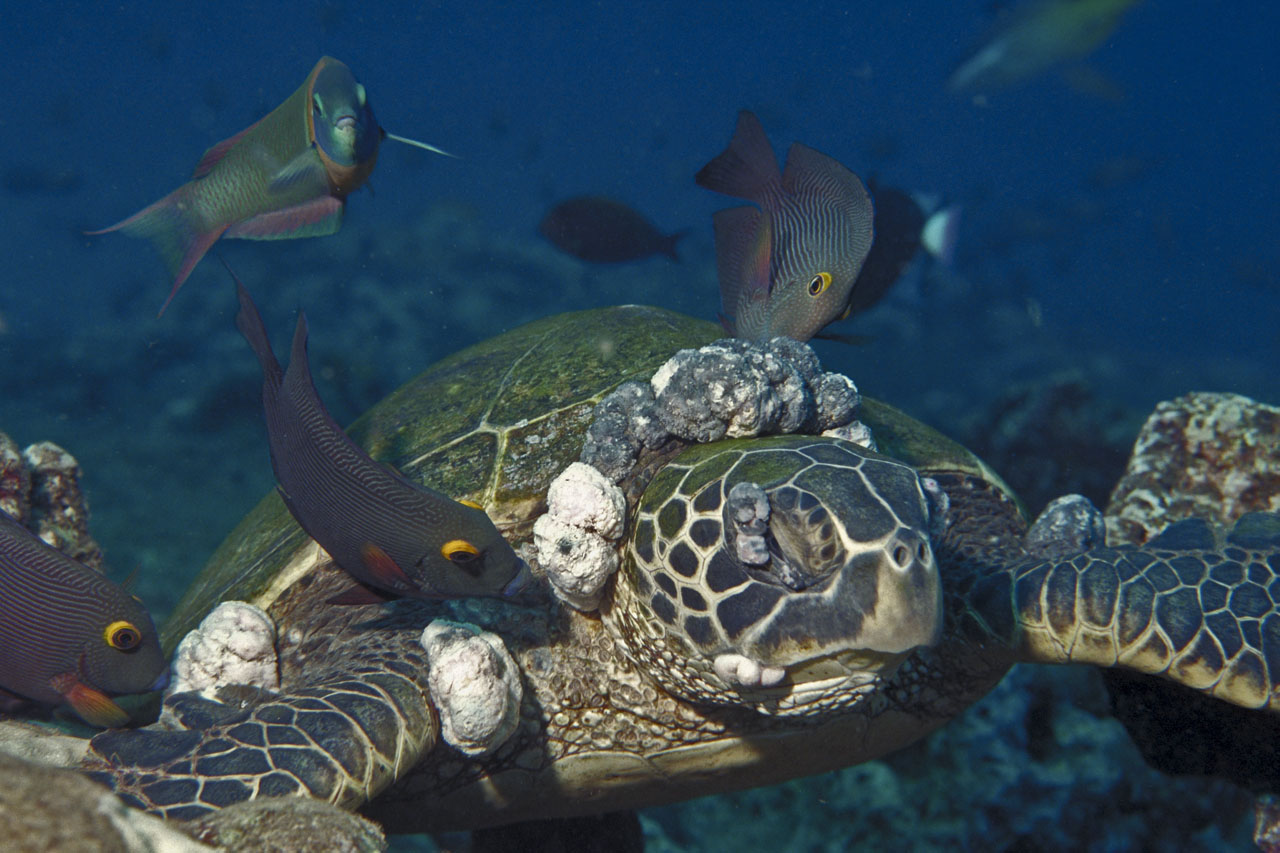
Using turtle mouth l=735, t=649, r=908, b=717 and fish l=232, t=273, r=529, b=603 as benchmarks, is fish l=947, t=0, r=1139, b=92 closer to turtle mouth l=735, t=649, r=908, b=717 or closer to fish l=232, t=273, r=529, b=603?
turtle mouth l=735, t=649, r=908, b=717

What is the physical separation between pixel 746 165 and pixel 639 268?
44.6 feet

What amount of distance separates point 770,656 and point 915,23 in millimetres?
81109

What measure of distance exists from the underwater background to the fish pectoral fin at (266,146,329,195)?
259 centimetres

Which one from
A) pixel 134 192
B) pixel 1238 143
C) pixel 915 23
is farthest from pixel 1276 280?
pixel 134 192

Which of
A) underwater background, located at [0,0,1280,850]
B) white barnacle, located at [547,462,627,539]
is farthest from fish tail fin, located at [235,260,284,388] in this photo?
underwater background, located at [0,0,1280,850]

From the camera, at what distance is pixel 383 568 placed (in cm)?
182

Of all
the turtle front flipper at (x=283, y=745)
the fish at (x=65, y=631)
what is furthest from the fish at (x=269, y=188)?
the turtle front flipper at (x=283, y=745)

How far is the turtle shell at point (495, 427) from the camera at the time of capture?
9.24ft

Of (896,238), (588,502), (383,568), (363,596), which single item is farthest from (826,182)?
(363,596)

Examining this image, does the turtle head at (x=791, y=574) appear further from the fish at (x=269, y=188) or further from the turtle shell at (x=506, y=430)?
the fish at (x=269, y=188)

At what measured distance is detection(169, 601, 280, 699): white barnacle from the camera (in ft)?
7.83

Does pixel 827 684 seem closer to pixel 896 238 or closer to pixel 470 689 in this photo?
pixel 470 689

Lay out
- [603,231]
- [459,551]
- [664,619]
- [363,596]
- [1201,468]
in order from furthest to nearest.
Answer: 1. [603,231]
2. [1201,468]
3. [664,619]
4. [363,596]
5. [459,551]

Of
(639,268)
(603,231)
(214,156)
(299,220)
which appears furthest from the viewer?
(639,268)
